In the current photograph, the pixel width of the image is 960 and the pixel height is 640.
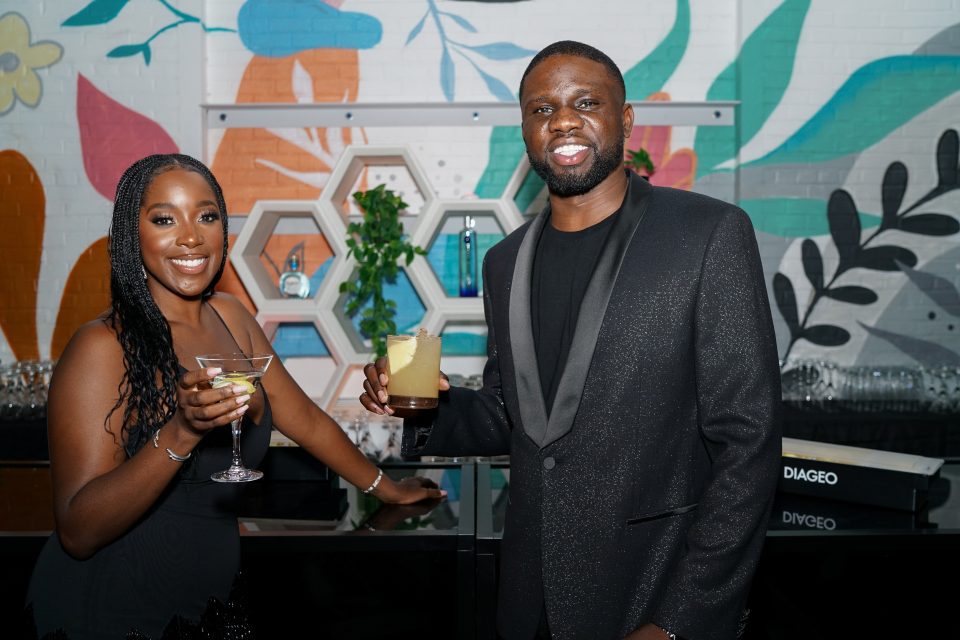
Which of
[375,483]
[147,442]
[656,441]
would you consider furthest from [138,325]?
[656,441]

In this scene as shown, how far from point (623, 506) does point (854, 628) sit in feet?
2.40

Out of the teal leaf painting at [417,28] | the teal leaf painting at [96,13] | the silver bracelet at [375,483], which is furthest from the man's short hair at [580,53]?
the teal leaf painting at [96,13]

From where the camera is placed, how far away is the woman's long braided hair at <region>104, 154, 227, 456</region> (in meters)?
1.55

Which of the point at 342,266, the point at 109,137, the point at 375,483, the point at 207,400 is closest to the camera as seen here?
the point at 207,400

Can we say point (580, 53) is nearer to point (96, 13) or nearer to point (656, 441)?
point (656, 441)

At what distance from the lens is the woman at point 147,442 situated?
1.44 metres

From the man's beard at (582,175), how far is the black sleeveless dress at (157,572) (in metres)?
0.88

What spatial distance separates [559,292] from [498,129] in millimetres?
3336

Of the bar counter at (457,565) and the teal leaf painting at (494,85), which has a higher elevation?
the teal leaf painting at (494,85)

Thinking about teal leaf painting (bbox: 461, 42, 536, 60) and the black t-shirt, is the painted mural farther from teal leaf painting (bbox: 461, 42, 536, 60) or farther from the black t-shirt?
the black t-shirt

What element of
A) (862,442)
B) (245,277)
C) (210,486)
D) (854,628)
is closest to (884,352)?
(862,442)

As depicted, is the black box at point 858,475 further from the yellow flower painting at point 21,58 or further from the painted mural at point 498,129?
the yellow flower painting at point 21,58

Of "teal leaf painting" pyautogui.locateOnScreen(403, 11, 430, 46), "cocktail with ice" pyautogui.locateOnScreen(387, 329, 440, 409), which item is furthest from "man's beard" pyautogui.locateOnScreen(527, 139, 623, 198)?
"teal leaf painting" pyautogui.locateOnScreen(403, 11, 430, 46)

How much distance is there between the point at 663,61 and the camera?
15.5ft
